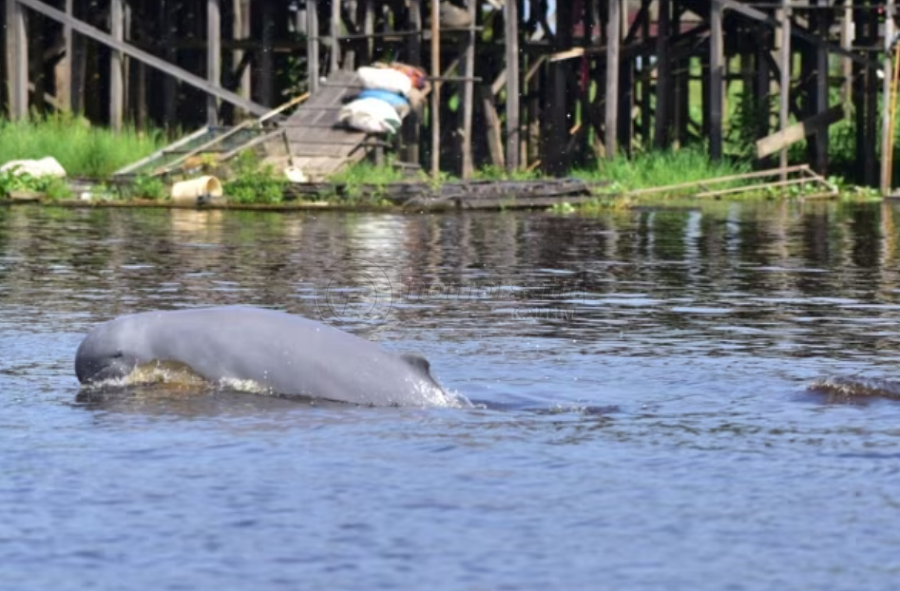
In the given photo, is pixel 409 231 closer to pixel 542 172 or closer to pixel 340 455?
pixel 542 172

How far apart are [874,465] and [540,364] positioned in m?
2.99

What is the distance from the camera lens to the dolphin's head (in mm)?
9078

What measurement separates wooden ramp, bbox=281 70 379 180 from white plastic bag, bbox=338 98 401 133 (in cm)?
14

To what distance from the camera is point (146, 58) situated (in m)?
29.0

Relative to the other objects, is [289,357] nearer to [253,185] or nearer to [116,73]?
[253,185]

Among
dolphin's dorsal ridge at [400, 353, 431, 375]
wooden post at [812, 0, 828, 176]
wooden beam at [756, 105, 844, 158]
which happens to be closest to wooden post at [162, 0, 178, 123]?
wooden beam at [756, 105, 844, 158]

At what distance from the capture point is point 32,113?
30312mm

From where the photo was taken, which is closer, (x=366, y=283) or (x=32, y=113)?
(x=366, y=283)

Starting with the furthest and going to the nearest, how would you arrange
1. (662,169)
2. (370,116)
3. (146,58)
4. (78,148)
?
(146,58), (662,169), (78,148), (370,116)

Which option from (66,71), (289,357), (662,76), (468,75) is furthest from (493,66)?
(289,357)

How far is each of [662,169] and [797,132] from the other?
6.43ft

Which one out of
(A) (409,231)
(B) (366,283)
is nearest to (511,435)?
(B) (366,283)

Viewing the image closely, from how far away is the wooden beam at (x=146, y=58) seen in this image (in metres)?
28.5

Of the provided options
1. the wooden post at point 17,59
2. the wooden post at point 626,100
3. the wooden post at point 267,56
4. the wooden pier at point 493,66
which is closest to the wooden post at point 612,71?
the wooden pier at point 493,66
